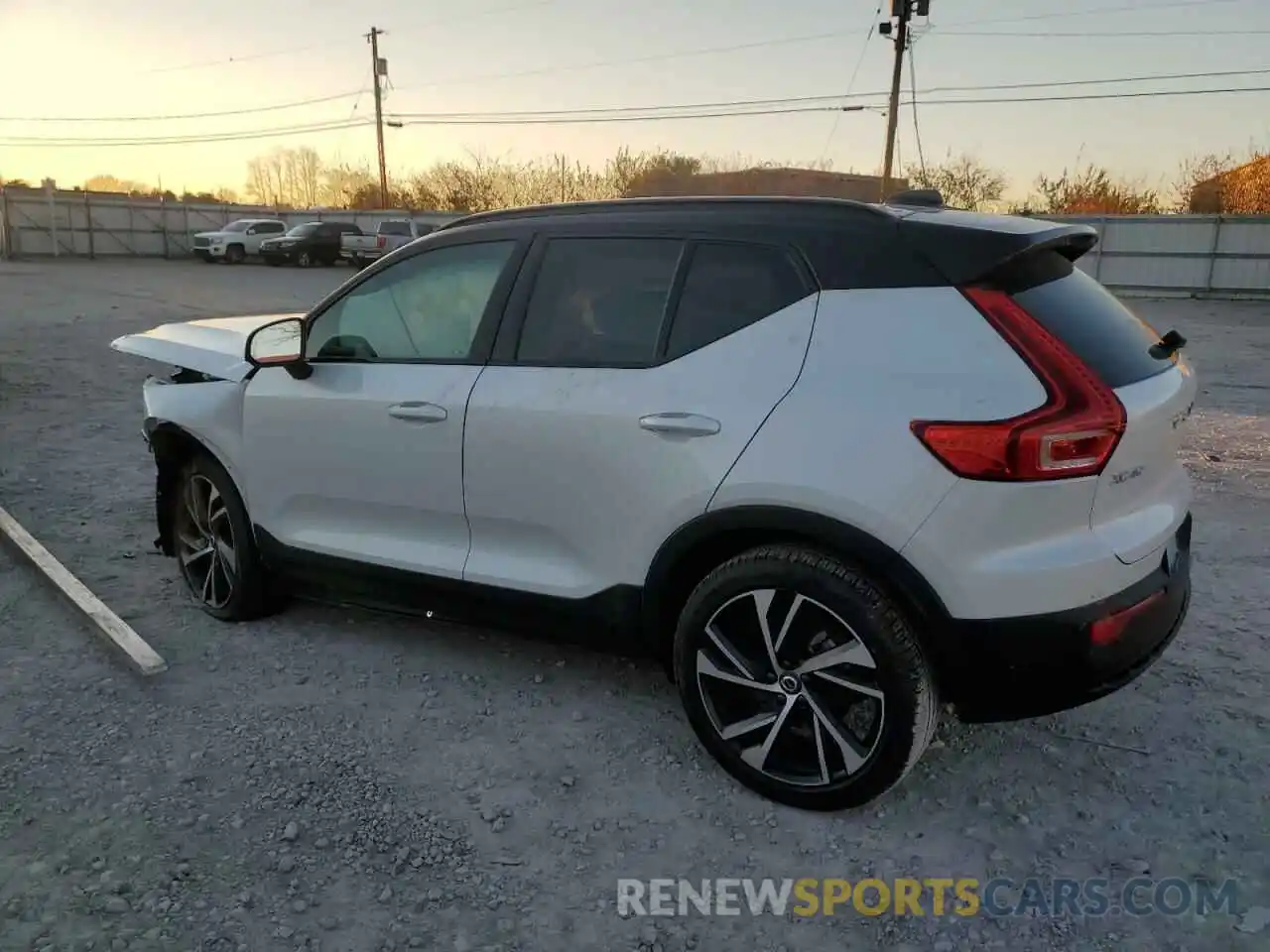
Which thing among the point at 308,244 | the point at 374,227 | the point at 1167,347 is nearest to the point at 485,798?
the point at 1167,347

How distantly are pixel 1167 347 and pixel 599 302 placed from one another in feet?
6.05

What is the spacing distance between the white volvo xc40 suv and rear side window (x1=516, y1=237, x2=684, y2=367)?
0.03 ft

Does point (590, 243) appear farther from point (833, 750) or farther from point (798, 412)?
point (833, 750)

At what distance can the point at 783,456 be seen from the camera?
2.71m

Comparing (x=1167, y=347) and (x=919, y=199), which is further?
(x=919, y=199)

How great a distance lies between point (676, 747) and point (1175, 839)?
4.90 feet

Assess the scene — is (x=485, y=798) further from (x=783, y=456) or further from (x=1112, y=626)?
(x=1112, y=626)

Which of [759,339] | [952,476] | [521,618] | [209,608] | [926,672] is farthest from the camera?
[209,608]

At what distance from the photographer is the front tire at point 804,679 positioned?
8.71ft

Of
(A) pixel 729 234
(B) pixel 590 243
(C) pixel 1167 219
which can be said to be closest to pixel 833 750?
(A) pixel 729 234

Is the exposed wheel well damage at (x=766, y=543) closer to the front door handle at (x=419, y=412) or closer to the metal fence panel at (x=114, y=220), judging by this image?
the front door handle at (x=419, y=412)

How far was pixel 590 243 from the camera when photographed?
10.8 feet

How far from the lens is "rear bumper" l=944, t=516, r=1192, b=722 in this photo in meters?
2.53

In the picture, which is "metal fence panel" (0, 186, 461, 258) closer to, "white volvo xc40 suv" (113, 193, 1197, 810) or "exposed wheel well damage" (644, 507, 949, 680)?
"white volvo xc40 suv" (113, 193, 1197, 810)
